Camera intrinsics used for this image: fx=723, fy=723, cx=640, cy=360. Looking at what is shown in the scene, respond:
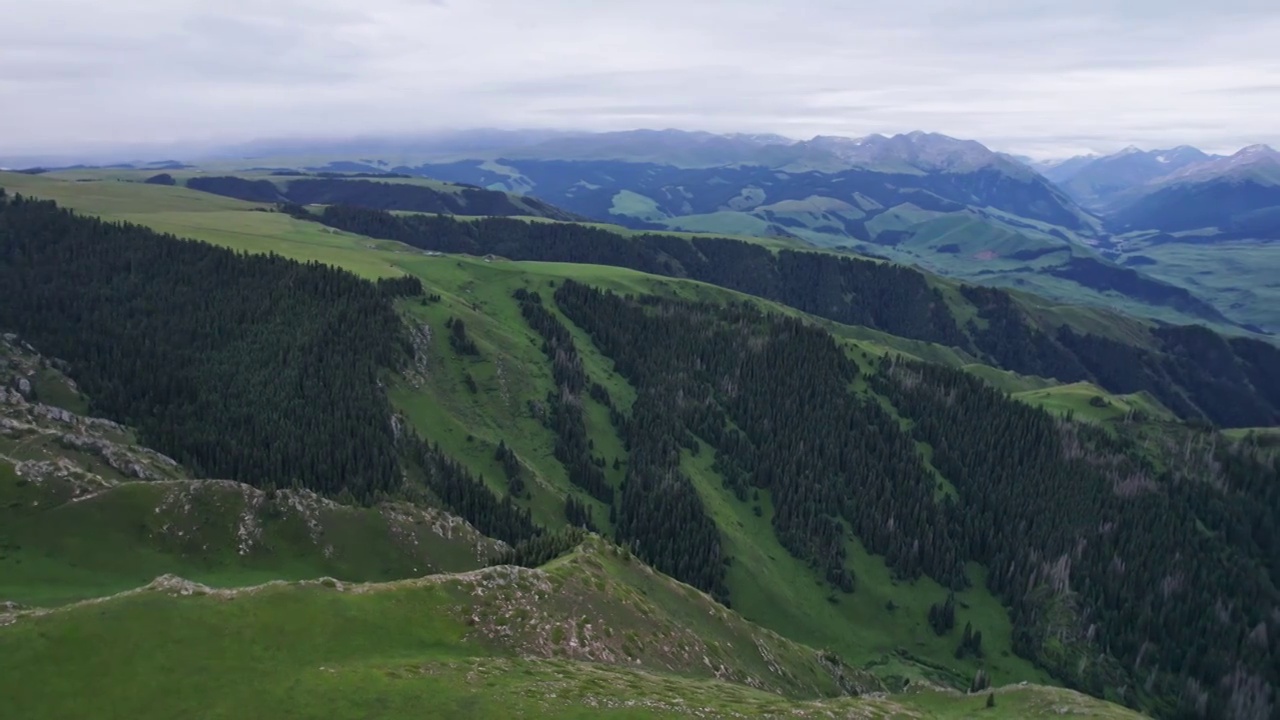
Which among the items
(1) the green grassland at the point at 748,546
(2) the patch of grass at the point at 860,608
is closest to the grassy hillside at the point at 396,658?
(2) the patch of grass at the point at 860,608

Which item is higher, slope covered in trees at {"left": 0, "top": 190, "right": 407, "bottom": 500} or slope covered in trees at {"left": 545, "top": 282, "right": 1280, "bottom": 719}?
slope covered in trees at {"left": 0, "top": 190, "right": 407, "bottom": 500}

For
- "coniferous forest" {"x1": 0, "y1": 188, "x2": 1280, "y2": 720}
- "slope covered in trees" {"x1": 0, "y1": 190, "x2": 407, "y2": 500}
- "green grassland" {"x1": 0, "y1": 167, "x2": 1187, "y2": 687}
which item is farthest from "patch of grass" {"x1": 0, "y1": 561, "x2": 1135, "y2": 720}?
"green grassland" {"x1": 0, "y1": 167, "x2": 1187, "y2": 687}

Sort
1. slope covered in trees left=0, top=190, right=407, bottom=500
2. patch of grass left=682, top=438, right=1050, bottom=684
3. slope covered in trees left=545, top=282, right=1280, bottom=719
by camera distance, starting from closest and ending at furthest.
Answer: slope covered in trees left=0, top=190, right=407, bottom=500 < patch of grass left=682, top=438, right=1050, bottom=684 < slope covered in trees left=545, top=282, right=1280, bottom=719

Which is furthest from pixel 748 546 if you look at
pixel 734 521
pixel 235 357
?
pixel 235 357

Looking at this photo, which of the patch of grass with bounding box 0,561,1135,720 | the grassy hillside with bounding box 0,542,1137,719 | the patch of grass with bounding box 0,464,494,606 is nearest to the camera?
the patch of grass with bounding box 0,561,1135,720

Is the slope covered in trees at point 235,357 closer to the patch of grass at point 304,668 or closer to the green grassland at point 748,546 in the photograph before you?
the green grassland at point 748,546

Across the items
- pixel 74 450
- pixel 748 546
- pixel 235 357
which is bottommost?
pixel 748 546

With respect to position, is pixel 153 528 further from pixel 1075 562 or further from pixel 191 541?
pixel 1075 562

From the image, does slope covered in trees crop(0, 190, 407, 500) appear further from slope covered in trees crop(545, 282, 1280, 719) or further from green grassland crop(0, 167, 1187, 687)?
slope covered in trees crop(545, 282, 1280, 719)

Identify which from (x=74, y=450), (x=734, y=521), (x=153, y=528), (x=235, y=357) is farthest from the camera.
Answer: (x=734, y=521)
